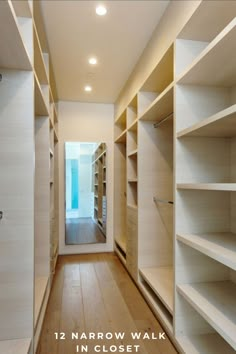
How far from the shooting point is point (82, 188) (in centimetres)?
409

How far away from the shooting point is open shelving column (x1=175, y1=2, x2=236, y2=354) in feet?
5.25

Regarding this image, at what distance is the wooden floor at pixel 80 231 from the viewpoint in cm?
409

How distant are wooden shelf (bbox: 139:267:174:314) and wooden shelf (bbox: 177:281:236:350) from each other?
1.08 feet

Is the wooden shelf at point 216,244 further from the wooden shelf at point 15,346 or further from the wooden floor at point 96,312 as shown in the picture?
the wooden shelf at point 15,346

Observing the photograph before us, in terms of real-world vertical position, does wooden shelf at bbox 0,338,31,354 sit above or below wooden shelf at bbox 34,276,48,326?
below

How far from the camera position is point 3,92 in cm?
160

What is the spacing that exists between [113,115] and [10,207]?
3.04 meters

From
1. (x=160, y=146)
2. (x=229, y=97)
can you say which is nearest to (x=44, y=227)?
(x=160, y=146)

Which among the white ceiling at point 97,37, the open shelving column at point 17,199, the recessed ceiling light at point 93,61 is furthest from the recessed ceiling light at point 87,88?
the open shelving column at point 17,199

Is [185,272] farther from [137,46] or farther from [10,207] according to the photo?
[137,46]

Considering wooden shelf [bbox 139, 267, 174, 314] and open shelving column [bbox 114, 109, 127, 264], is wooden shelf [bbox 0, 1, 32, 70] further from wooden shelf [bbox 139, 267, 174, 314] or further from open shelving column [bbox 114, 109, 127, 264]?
open shelving column [bbox 114, 109, 127, 264]

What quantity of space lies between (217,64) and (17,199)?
155 cm

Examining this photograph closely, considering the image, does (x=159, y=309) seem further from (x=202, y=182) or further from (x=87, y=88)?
(x=87, y=88)

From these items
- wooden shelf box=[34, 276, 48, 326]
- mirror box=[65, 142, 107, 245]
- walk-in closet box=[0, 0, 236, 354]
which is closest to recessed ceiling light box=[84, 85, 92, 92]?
walk-in closet box=[0, 0, 236, 354]
